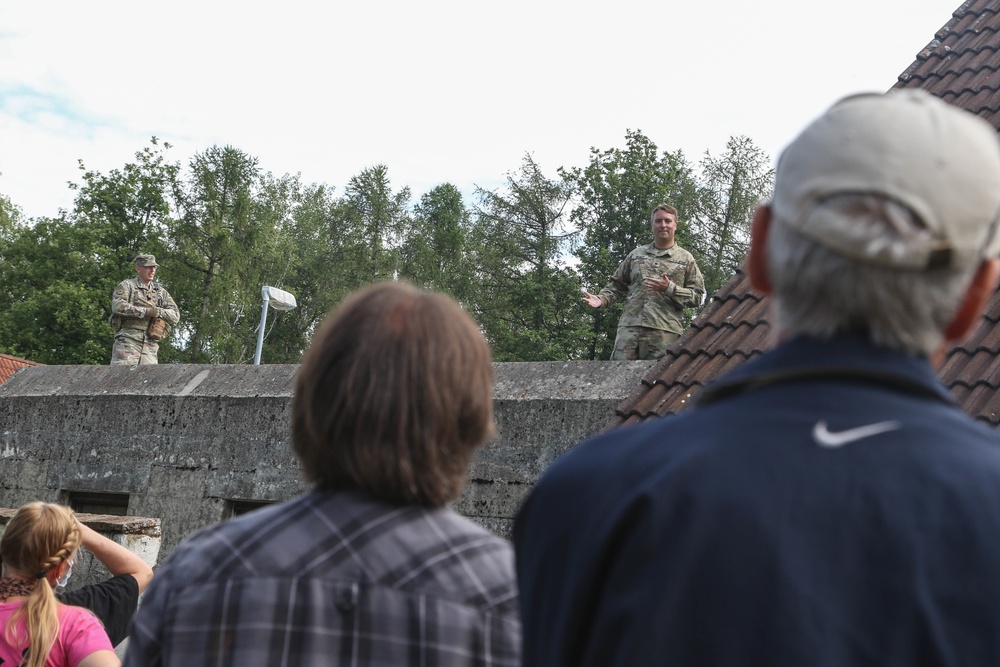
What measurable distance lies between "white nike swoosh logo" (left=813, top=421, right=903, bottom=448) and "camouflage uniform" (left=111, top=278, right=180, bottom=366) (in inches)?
470

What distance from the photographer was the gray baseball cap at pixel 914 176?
1.22 metres

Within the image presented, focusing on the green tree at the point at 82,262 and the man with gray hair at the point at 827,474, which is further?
the green tree at the point at 82,262

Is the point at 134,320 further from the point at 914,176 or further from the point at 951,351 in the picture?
the point at 914,176

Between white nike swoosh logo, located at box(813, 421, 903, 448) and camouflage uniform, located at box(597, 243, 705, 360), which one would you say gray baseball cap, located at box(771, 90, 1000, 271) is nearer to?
white nike swoosh logo, located at box(813, 421, 903, 448)

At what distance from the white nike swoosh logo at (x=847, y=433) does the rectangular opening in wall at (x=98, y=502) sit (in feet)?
28.2

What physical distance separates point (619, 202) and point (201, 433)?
33.4 metres

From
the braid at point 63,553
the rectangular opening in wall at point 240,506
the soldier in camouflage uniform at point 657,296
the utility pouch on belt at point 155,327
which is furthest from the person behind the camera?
the utility pouch on belt at point 155,327

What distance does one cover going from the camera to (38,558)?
131 inches

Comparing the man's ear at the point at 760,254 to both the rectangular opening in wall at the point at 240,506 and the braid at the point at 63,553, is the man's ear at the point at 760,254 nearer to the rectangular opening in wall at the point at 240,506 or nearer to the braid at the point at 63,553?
the braid at the point at 63,553

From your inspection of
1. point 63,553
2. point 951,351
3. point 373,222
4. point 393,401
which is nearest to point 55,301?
point 373,222

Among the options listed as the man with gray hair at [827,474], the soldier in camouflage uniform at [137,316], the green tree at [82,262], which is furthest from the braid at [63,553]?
the green tree at [82,262]

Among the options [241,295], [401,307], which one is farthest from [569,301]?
[401,307]

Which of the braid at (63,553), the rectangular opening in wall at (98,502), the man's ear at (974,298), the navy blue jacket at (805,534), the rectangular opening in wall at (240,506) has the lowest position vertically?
the rectangular opening in wall at (98,502)

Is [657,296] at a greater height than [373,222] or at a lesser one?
lesser
